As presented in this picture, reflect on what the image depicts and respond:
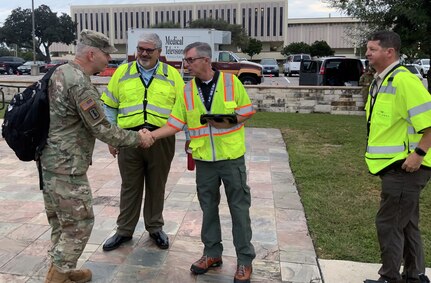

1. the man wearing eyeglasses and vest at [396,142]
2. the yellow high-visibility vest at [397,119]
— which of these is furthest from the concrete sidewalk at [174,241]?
the yellow high-visibility vest at [397,119]

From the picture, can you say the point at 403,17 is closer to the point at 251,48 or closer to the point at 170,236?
the point at 170,236

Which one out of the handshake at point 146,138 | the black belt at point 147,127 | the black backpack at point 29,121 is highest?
the black backpack at point 29,121

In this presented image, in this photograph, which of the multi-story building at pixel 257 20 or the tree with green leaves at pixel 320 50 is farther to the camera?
the multi-story building at pixel 257 20

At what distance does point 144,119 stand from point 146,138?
35 cm

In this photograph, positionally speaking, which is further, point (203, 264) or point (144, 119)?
point (144, 119)

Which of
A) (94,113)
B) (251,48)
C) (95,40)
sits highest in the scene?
(251,48)

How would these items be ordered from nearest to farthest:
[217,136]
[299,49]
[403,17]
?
[217,136] → [403,17] → [299,49]

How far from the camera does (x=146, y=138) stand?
10.5 feet

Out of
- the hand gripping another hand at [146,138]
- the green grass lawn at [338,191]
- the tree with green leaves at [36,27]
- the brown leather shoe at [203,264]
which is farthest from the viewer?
the tree with green leaves at [36,27]

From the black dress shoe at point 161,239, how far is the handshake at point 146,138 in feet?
3.17

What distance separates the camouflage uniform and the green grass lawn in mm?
1964

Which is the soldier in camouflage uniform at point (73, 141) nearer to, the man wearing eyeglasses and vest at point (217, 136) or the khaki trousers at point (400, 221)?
the man wearing eyeglasses and vest at point (217, 136)

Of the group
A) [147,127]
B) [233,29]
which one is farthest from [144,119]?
[233,29]

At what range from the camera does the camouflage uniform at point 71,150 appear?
2.68 metres
